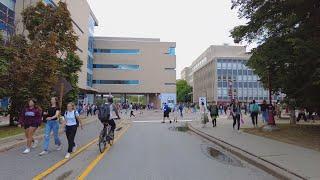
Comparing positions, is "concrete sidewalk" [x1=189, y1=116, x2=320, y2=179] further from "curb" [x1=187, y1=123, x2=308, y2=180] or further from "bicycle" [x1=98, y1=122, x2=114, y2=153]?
"bicycle" [x1=98, y1=122, x2=114, y2=153]

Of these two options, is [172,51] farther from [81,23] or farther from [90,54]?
[81,23]

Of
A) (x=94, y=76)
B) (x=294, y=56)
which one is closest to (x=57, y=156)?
(x=294, y=56)

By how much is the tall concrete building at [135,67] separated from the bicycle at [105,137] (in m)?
82.0

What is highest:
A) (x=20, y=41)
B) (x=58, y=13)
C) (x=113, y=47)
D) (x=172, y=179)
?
(x=113, y=47)

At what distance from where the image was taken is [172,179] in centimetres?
923

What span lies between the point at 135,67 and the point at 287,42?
7922 centimetres

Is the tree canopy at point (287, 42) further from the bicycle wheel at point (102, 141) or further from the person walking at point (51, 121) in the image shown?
the person walking at point (51, 121)

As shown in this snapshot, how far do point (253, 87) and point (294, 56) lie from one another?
101 metres

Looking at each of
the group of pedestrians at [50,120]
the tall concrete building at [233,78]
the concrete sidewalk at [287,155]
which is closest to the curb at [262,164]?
the concrete sidewalk at [287,155]

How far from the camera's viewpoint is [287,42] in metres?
20.0

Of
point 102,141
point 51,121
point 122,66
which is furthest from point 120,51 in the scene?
point 51,121

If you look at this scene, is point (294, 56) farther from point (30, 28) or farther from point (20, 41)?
point (30, 28)

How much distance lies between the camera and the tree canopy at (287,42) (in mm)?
17734

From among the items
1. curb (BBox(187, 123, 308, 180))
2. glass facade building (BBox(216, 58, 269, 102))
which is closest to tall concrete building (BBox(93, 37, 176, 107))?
glass facade building (BBox(216, 58, 269, 102))
